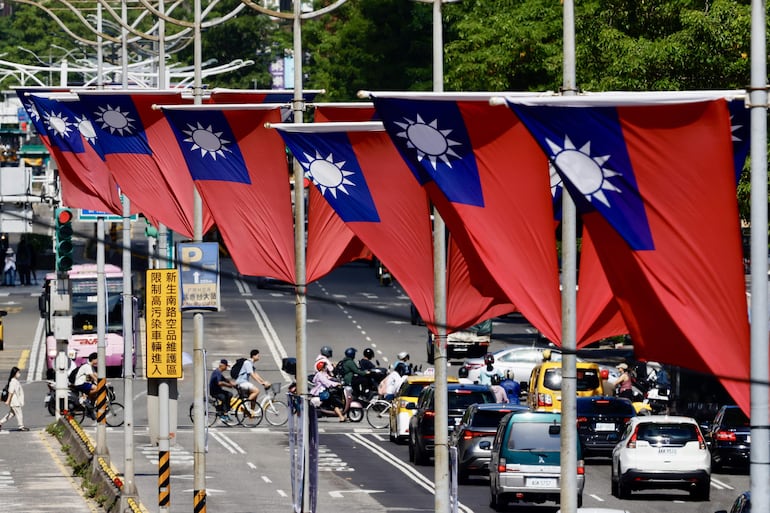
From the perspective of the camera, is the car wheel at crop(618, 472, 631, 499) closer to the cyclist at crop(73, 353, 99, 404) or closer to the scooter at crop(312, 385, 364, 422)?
the scooter at crop(312, 385, 364, 422)

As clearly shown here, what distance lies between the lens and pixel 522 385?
181 ft

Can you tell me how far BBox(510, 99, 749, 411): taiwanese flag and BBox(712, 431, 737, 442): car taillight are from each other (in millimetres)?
25186

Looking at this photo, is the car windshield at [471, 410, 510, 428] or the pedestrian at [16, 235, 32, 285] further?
the pedestrian at [16, 235, 32, 285]

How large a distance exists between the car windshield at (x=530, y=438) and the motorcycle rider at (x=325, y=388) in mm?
13969

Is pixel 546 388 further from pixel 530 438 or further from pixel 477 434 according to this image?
pixel 530 438

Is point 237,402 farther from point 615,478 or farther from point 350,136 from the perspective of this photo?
point 350,136

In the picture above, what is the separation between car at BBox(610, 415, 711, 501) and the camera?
114ft

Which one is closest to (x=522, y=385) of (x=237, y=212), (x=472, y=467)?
(x=472, y=467)

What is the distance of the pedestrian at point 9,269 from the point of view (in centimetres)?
8988

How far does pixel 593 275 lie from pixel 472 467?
63.3 feet

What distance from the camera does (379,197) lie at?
20.4m

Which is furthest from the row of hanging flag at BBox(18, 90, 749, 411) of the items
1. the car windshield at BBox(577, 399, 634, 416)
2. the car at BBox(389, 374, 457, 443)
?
the car at BBox(389, 374, 457, 443)

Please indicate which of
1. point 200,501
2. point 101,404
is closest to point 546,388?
point 101,404

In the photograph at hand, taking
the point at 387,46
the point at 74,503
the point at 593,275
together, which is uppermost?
the point at 387,46
